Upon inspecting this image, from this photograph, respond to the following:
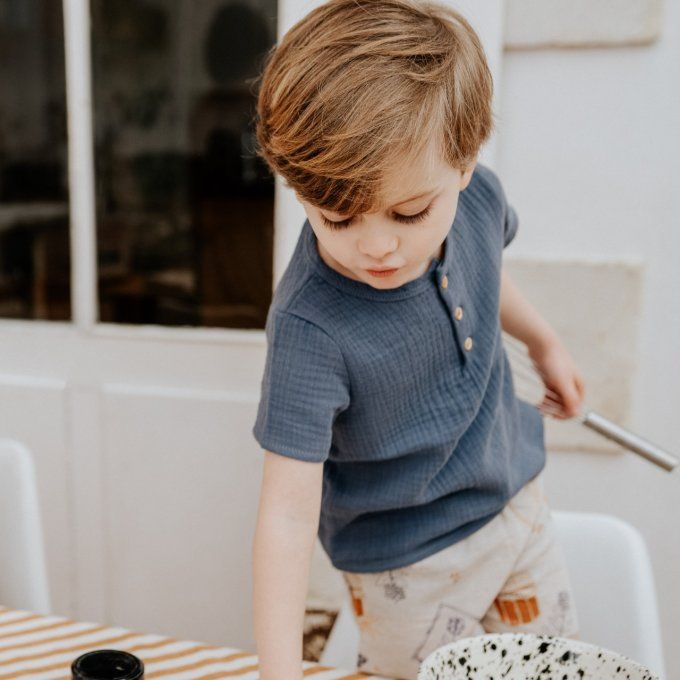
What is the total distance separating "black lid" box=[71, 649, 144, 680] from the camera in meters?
0.64

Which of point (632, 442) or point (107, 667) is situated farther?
point (632, 442)

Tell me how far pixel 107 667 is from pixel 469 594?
0.46 metres

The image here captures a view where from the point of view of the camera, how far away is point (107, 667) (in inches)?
25.6

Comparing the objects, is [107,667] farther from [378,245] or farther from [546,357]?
[546,357]

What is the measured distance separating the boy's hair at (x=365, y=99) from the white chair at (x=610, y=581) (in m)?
0.64

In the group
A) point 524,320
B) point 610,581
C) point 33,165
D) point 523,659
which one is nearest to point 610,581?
point 610,581

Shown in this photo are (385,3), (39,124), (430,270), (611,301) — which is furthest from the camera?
(39,124)

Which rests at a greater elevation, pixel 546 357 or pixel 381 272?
pixel 381 272

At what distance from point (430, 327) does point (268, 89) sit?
0.29 meters

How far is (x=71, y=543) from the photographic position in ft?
5.90

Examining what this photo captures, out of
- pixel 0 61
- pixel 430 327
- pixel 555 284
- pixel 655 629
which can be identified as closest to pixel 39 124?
pixel 0 61

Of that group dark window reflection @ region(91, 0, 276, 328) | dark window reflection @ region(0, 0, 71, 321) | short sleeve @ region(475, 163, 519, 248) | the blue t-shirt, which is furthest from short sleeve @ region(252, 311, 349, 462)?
dark window reflection @ region(0, 0, 71, 321)

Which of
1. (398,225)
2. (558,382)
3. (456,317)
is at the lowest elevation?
(558,382)

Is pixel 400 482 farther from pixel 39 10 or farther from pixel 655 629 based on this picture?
pixel 39 10
